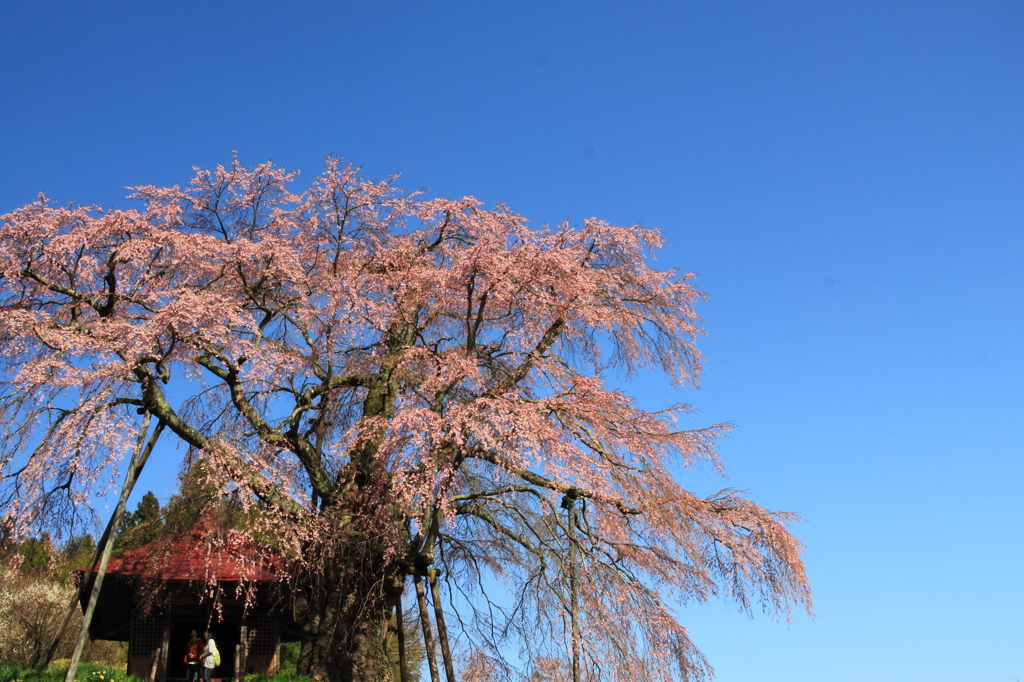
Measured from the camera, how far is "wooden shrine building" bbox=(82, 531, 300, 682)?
15.6m

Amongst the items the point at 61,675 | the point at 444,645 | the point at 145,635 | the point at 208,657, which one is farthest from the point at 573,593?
the point at 145,635

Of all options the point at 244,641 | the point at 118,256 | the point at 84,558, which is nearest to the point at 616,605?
the point at 244,641

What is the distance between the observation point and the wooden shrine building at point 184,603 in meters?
15.6

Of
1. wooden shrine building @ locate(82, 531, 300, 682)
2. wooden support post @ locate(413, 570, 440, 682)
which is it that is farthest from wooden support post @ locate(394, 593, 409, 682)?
wooden shrine building @ locate(82, 531, 300, 682)

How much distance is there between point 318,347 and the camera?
53.2 feet

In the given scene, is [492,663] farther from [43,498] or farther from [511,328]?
[43,498]

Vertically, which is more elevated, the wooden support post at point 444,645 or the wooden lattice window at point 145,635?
the wooden lattice window at point 145,635

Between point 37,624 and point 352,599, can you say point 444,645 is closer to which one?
point 352,599

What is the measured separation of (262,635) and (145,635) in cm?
247

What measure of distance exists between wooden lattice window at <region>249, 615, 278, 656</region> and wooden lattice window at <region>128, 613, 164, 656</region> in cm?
184

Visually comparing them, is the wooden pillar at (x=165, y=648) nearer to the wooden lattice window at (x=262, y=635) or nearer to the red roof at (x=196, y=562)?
the red roof at (x=196, y=562)

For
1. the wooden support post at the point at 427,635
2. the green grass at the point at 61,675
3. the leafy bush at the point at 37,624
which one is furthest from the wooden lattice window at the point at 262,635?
the leafy bush at the point at 37,624

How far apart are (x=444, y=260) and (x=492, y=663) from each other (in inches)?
313

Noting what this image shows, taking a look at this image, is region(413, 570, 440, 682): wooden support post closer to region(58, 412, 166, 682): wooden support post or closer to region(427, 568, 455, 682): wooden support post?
region(427, 568, 455, 682): wooden support post
